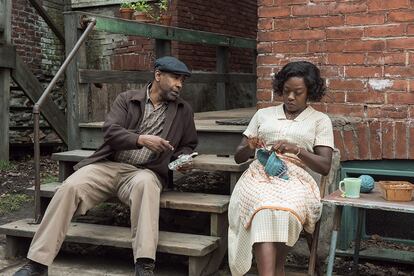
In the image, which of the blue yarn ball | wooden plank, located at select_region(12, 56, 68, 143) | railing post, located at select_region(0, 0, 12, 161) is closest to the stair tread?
the blue yarn ball

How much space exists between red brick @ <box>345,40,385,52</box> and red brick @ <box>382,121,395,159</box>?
20.7 inches

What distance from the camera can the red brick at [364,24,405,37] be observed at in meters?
3.81

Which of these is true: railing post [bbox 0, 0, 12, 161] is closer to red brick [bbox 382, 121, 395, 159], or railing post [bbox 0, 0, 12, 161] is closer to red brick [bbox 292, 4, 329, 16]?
red brick [bbox 292, 4, 329, 16]

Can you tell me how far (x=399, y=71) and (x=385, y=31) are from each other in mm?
296

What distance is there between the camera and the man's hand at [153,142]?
3.62 m

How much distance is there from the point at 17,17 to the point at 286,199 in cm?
673

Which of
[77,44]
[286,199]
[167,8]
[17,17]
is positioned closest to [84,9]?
[17,17]

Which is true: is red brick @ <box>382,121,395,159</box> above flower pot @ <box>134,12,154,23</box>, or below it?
below

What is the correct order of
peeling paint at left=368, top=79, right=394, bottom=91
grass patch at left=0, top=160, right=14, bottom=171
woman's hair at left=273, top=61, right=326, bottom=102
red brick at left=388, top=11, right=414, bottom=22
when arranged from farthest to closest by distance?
1. grass patch at left=0, top=160, right=14, bottom=171
2. peeling paint at left=368, top=79, right=394, bottom=91
3. red brick at left=388, top=11, right=414, bottom=22
4. woman's hair at left=273, top=61, right=326, bottom=102

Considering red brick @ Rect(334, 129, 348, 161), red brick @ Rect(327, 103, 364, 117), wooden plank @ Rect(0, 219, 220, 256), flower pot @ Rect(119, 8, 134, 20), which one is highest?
flower pot @ Rect(119, 8, 134, 20)

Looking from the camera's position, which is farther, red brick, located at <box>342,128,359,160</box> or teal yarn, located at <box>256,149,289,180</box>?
red brick, located at <box>342,128,359,160</box>

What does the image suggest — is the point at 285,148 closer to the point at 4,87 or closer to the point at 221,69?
the point at 221,69

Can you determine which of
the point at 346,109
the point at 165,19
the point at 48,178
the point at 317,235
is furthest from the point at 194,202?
the point at 165,19

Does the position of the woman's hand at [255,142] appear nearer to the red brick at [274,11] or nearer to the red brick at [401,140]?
the red brick at [401,140]
